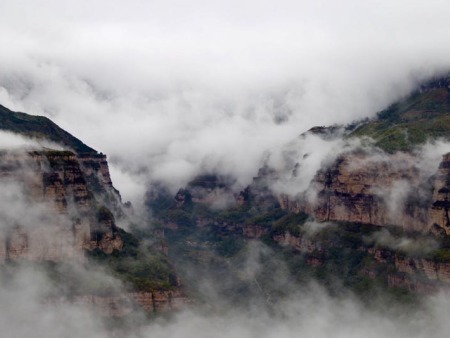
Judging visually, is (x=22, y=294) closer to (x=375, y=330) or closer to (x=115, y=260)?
(x=115, y=260)

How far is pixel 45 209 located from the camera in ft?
580

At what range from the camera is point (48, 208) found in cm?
17725

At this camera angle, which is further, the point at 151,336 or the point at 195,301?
the point at 195,301

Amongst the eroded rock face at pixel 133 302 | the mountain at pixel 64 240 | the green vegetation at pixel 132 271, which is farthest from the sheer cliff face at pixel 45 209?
the eroded rock face at pixel 133 302

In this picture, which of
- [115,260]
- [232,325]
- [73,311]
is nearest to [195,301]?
[232,325]

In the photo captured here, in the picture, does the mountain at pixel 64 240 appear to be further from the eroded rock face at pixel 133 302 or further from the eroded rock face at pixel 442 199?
the eroded rock face at pixel 442 199

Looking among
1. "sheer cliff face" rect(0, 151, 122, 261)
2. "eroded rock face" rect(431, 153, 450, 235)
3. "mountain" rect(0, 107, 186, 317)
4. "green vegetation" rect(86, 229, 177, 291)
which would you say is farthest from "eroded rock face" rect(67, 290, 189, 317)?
"eroded rock face" rect(431, 153, 450, 235)

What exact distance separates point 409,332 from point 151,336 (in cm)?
5988

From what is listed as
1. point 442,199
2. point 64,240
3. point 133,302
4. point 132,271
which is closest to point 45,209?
point 64,240

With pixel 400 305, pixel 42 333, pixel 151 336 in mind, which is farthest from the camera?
pixel 400 305

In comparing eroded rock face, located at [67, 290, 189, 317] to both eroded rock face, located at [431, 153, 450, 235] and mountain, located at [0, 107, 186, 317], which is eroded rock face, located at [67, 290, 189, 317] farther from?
eroded rock face, located at [431, 153, 450, 235]

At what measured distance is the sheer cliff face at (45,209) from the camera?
563 feet

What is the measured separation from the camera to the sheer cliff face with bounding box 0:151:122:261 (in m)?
172

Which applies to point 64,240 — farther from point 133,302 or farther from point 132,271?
point 133,302
